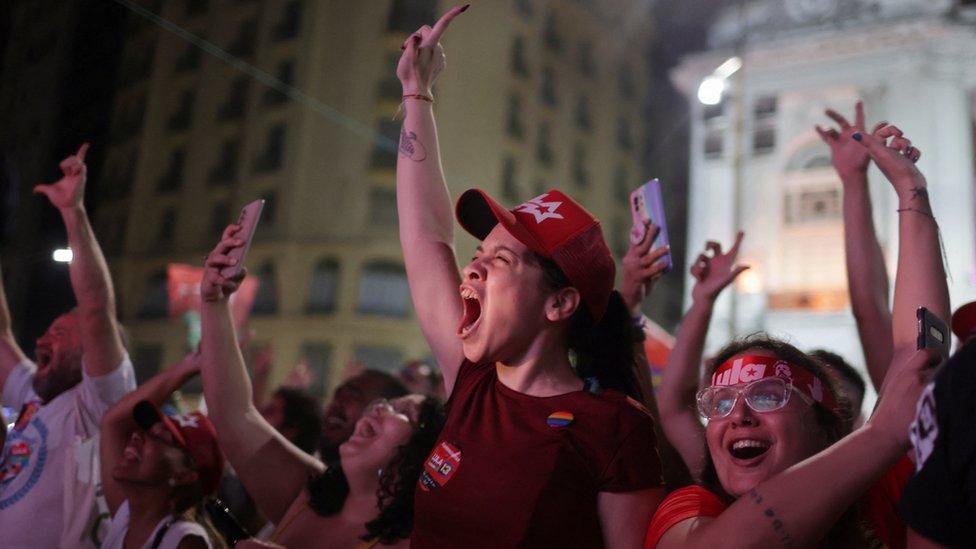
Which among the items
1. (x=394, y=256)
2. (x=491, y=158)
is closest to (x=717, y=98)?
(x=491, y=158)

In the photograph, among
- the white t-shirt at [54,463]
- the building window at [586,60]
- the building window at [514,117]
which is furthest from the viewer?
the building window at [514,117]

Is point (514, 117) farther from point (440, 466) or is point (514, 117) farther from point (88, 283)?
point (440, 466)

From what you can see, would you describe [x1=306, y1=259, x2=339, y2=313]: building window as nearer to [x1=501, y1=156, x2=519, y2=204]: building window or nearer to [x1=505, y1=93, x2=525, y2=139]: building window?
[x1=501, y1=156, x2=519, y2=204]: building window

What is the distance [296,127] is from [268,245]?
377 cm

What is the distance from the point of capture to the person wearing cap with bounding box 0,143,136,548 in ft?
9.77

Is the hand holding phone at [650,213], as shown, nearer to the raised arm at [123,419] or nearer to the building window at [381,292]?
the raised arm at [123,419]

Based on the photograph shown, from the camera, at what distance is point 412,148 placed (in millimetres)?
2232

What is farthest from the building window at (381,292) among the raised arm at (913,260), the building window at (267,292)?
the raised arm at (913,260)

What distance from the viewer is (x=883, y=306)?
245 cm

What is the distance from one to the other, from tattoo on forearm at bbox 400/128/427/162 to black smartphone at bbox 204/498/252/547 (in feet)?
4.11

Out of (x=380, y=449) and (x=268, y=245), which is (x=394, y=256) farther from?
(x=380, y=449)

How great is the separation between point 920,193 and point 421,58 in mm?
1266

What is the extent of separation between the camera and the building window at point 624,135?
51.8ft

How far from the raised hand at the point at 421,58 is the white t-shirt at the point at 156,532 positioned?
1549mm
